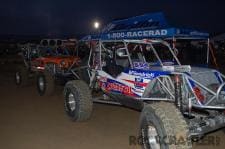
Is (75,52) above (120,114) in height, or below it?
above

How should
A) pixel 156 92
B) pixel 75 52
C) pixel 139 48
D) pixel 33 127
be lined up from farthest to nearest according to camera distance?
pixel 75 52
pixel 139 48
pixel 33 127
pixel 156 92

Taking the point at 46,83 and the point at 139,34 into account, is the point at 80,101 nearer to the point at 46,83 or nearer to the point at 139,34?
the point at 139,34

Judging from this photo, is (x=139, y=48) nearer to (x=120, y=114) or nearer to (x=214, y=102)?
(x=120, y=114)

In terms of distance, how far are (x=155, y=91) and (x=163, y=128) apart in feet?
5.73

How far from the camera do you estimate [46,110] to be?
8.75 metres

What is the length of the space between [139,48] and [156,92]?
5.59 feet

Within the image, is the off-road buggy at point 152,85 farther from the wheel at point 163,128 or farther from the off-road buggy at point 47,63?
the off-road buggy at point 47,63

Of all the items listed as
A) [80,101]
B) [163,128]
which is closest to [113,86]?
[80,101]

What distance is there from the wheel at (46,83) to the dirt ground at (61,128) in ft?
1.55

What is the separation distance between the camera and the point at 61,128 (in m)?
6.99

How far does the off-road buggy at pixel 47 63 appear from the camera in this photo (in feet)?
33.9

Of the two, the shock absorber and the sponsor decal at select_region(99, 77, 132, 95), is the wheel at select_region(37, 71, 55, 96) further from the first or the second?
the shock absorber

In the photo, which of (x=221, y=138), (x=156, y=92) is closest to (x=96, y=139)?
(x=156, y=92)

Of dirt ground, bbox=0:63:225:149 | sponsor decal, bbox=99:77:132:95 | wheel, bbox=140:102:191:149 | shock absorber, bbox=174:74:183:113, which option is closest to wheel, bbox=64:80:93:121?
dirt ground, bbox=0:63:225:149
